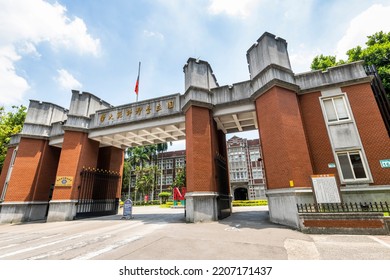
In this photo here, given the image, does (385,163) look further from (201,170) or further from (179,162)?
(179,162)

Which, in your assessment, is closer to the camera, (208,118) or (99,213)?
(208,118)

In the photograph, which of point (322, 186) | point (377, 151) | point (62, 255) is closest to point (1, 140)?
point (62, 255)


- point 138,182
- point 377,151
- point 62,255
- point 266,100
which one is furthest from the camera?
point 138,182

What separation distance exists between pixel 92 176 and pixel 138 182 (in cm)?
3445

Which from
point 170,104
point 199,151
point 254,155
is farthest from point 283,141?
point 254,155

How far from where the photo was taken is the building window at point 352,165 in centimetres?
933

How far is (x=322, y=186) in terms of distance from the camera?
7.94 meters

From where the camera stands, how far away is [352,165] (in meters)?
9.61

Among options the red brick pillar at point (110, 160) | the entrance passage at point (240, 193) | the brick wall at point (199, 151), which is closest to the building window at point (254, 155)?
the entrance passage at point (240, 193)

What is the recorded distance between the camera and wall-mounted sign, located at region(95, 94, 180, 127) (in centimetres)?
1426

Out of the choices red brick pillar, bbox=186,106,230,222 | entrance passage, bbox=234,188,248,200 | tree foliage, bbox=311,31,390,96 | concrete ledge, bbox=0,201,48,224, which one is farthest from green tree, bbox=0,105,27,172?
entrance passage, bbox=234,188,248,200

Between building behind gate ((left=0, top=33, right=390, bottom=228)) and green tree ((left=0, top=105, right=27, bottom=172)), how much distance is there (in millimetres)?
5921

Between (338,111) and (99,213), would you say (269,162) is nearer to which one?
(338,111)

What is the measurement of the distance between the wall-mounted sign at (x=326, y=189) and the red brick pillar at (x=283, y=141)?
93 centimetres
